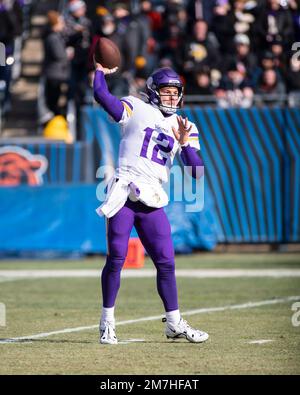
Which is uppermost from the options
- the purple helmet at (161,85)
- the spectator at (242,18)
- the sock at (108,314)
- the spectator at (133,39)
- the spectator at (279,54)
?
the spectator at (242,18)

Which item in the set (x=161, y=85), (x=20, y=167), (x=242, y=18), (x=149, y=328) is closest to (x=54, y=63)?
(x=20, y=167)

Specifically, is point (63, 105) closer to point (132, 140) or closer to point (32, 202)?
point (32, 202)

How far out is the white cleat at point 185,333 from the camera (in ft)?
27.8

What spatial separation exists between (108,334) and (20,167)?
9.14 m

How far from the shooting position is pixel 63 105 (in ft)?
66.5

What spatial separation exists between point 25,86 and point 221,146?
583 centimetres

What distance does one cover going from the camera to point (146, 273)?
14758mm

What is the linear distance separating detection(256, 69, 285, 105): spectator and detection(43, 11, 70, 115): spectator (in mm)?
3369

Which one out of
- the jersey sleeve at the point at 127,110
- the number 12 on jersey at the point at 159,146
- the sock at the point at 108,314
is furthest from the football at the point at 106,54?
the sock at the point at 108,314

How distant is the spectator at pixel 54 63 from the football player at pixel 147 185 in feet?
35.3

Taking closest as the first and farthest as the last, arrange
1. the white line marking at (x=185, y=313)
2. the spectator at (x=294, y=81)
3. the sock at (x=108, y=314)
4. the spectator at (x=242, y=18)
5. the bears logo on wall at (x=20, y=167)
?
the sock at (x=108, y=314) < the white line marking at (x=185, y=313) < the bears logo on wall at (x=20, y=167) < the spectator at (x=294, y=81) < the spectator at (x=242, y=18)

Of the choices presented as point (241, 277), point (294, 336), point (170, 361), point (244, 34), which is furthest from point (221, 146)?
point (170, 361)

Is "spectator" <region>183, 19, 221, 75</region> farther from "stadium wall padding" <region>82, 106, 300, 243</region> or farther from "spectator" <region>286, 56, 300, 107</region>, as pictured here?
"spectator" <region>286, 56, 300, 107</region>

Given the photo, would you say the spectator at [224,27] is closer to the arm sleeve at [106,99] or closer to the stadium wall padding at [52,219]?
the stadium wall padding at [52,219]
